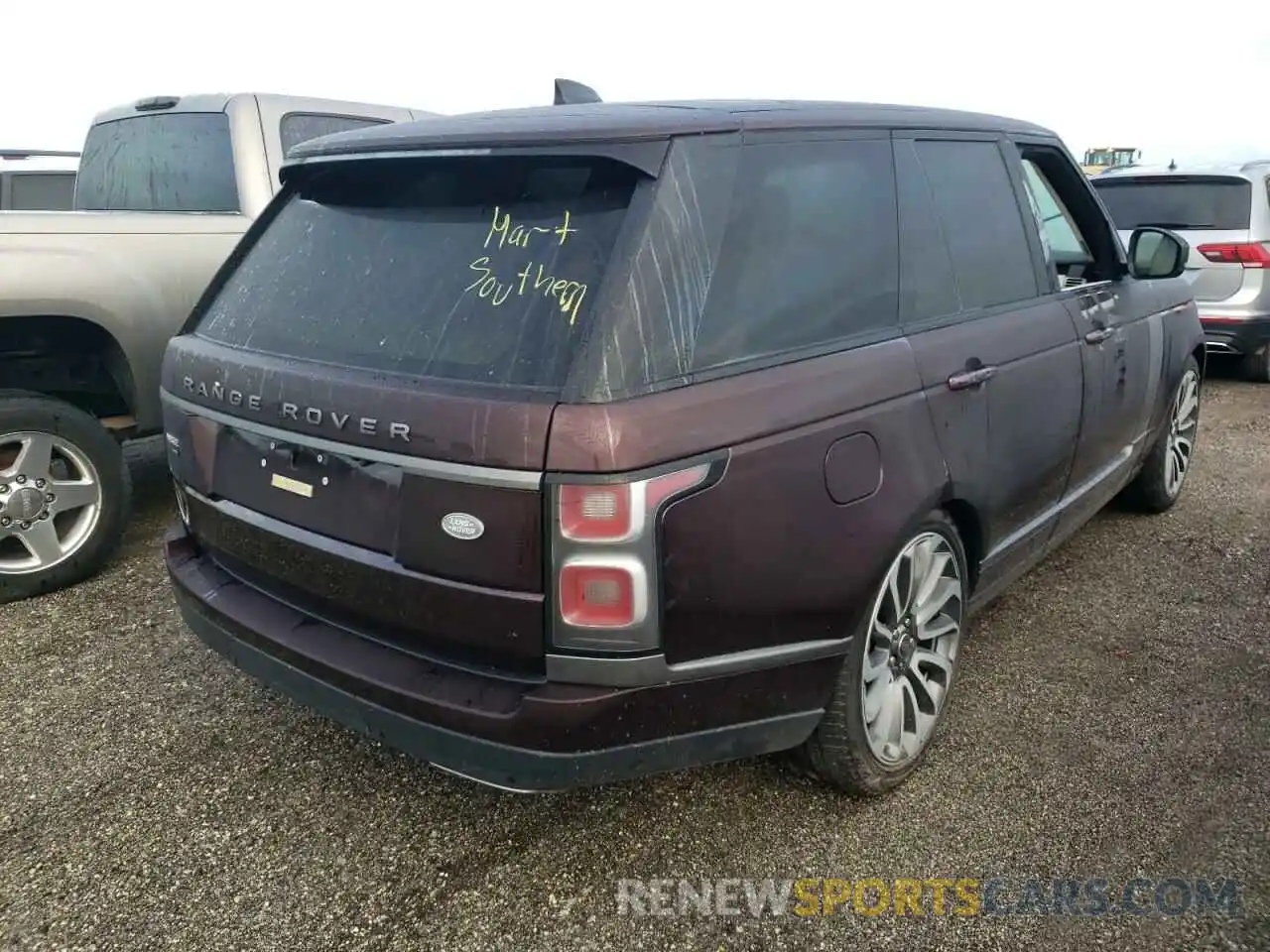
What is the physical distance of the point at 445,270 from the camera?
2.25m

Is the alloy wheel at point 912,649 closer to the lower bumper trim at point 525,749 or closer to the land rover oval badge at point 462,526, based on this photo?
the lower bumper trim at point 525,749

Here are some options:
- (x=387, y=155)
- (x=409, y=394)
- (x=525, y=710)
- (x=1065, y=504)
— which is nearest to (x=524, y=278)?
(x=409, y=394)

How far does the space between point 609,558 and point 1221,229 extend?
7.49 meters

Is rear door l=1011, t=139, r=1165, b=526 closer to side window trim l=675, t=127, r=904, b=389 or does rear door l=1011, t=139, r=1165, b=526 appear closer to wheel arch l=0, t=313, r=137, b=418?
side window trim l=675, t=127, r=904, b=389

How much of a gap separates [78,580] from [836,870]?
3.31m

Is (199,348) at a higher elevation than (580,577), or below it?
higher

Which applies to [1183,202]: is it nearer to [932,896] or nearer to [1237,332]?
[1237,332]

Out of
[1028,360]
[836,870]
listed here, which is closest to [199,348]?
[836,870]

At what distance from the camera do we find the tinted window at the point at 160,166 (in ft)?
15.7

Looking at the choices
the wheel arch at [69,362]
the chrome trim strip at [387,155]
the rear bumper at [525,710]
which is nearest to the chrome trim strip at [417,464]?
the rear bumper at [525,710]

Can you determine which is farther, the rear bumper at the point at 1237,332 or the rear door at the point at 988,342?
the rear bumper at the point at 1237,332

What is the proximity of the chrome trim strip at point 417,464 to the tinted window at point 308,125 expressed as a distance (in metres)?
2.79

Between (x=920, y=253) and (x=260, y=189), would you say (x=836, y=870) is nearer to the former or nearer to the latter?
(x=920, y=253)

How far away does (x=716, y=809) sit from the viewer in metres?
2.64
